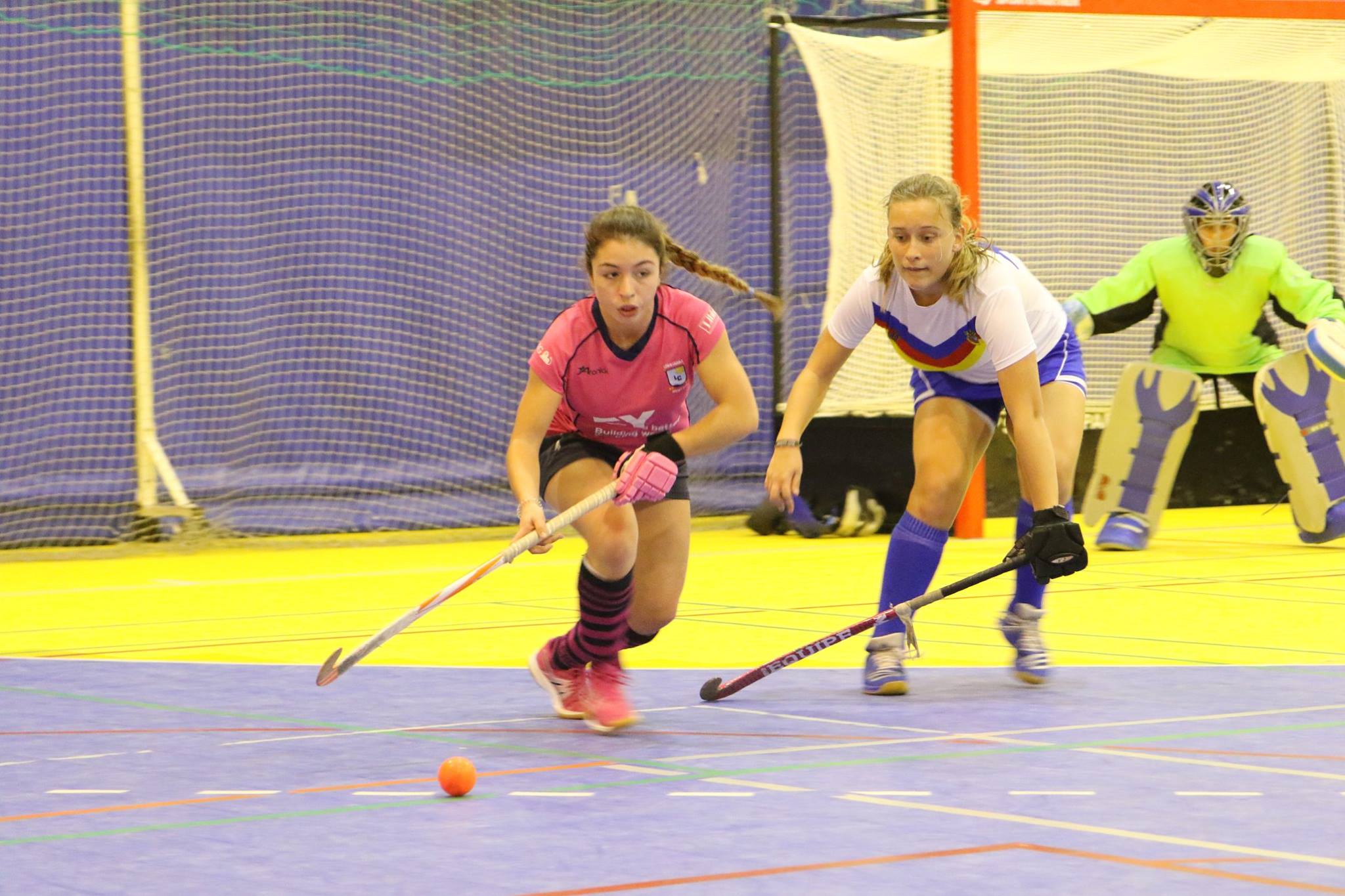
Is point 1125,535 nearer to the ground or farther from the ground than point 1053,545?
nearer to the ground

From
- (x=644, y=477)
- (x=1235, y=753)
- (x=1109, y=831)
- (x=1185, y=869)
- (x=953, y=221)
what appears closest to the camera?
(x=1185, y=869)

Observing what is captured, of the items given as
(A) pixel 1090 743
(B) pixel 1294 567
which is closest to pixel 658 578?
(A) pixel 1090 743

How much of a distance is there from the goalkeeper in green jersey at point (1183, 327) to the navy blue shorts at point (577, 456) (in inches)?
151

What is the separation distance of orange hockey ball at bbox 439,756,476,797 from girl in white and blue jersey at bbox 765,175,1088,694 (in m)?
1.12

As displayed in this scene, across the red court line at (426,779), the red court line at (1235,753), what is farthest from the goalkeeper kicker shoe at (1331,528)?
the red court line at (426,779)

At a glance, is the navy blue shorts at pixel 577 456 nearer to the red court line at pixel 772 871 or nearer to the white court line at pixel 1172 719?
the white court line at pixel 1172 719

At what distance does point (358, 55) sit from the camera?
30.0ft

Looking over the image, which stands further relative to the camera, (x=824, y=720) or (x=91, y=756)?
(x=824, y=720)

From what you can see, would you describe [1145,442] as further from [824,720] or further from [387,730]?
[387,730]

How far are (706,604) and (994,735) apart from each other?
7.88ft

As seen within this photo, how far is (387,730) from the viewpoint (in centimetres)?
375

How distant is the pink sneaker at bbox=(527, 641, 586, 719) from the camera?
3.91 m

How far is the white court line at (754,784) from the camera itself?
311 centimetres

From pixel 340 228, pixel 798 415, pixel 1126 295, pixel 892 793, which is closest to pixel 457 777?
pixel 892 793
